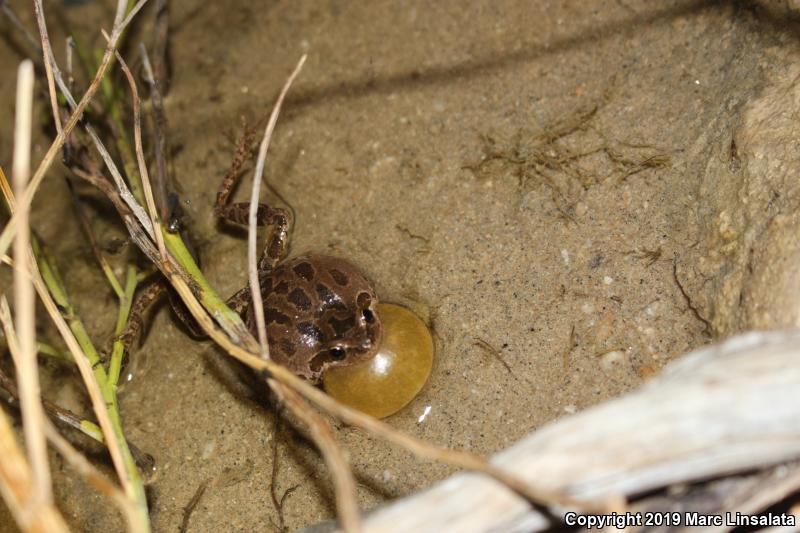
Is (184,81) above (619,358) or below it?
above

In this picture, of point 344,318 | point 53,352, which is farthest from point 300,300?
point 53,352

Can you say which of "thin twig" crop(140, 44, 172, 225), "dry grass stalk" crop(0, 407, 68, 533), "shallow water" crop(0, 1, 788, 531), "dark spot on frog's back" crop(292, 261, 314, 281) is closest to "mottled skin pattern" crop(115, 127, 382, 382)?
"dark spot on frog's back" crop(292, 261, 314, 281)

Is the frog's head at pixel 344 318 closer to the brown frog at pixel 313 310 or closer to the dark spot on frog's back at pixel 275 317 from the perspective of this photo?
the brown frog at pixel 313 310

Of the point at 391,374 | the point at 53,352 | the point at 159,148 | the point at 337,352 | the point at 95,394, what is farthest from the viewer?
the point at 159,148

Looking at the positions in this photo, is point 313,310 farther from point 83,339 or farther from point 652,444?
point 652,444

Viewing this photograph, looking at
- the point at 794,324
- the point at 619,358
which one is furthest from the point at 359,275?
the point at 794,324

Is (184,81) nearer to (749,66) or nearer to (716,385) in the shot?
(749,66)

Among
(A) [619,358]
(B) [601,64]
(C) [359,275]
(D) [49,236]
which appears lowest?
(A) [619,358]
